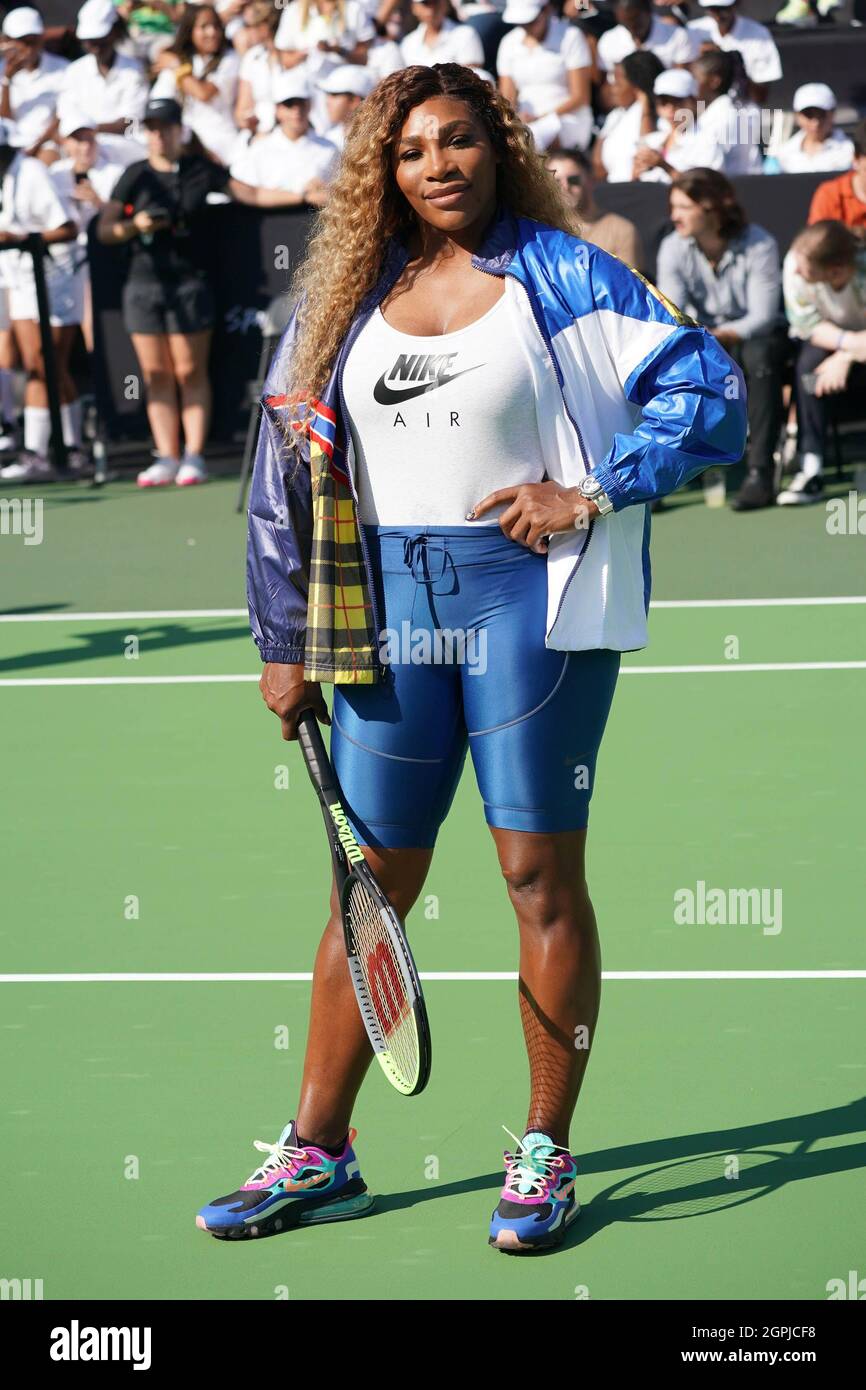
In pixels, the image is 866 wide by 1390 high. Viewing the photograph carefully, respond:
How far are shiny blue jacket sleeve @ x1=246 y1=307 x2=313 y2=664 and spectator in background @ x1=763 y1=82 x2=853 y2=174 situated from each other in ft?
37.3

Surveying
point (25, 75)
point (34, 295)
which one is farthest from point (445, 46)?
point (34, 295)

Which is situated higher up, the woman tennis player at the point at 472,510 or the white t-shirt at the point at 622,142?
the white t-shirt at the point at 622,142

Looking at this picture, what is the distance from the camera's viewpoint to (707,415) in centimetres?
411

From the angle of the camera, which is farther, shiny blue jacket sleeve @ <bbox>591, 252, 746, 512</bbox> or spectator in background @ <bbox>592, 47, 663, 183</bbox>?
spectator in background @ <bbox>592, 47, 663, 183</bbox>

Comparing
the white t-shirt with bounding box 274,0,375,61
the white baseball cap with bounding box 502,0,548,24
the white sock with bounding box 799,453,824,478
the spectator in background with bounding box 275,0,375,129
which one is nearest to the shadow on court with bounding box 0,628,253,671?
the white sock with bounding box 799,453,824,478

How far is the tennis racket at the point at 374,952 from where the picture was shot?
13.0 ft

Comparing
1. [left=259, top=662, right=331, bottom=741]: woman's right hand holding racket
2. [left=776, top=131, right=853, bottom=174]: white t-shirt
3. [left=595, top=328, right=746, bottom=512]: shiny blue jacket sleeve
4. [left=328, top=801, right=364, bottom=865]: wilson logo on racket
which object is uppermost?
[left=776, top=131, right=853, bottom=174]: white t-shirt

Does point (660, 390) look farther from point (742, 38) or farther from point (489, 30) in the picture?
point (742, 38)

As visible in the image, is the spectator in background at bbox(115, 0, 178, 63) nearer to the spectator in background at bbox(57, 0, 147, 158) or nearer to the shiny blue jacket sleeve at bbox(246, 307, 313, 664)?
the spectator in background at bbox(57, 0, 147, 158)

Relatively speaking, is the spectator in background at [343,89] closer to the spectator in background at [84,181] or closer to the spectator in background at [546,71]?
the spectator in background at [546,71]

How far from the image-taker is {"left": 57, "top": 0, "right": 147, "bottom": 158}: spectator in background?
661 inches

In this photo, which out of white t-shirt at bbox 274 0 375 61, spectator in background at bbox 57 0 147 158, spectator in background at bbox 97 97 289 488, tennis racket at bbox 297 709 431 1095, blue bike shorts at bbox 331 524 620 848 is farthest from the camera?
white t-shirt at bbox 274 0 375 61

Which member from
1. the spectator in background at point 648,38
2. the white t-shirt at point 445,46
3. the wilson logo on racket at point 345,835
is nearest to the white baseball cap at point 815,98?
the spectator in background at point 648,38

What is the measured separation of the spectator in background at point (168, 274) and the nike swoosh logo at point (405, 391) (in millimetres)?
11021
